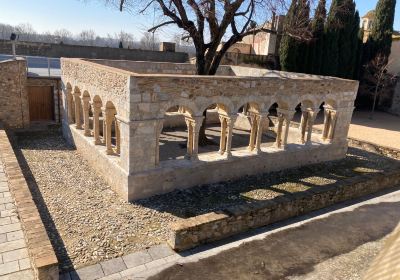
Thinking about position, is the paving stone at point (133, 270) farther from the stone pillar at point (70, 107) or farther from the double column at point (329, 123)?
the double column at point (329, 123)

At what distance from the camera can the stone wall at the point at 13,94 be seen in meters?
15.8

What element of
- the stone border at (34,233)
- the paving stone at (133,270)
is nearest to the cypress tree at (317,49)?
the stone border at (34,233)

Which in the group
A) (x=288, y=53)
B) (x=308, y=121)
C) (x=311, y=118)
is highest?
(x=288, y=53)

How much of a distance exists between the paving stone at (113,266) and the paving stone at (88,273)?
10 cm

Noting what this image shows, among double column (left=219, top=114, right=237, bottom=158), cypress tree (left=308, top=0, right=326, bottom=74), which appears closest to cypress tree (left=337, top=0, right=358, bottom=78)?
cypress tree (left=308, top=0, right=326, bottom=74)

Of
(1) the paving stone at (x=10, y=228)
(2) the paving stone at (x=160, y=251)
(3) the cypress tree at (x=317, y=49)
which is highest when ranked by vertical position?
(3) the cypress tree at (x=317, y=49)

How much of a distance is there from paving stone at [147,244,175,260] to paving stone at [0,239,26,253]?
9.26 ft

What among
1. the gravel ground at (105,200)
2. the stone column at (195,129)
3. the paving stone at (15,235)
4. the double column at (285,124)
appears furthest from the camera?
the double column at (285,124)

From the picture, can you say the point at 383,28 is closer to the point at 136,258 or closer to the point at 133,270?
the point at 136,258

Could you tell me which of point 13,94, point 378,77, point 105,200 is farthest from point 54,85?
point 378,77

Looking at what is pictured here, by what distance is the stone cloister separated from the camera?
33.3ft

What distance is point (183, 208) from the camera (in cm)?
1020

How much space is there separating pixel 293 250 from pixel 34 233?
5.04 m

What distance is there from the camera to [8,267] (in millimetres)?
7031
